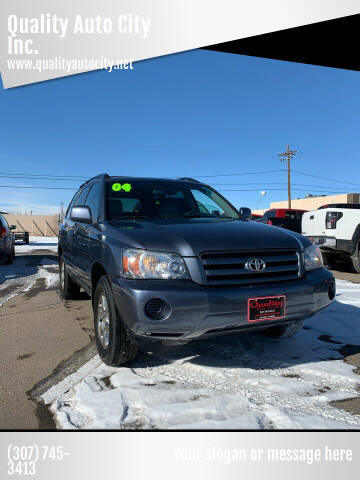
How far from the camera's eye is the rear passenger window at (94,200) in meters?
3.31

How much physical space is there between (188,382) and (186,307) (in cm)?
68

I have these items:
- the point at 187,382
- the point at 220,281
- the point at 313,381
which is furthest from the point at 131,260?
the point at 313,381

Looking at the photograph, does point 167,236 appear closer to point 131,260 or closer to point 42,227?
point 131,260

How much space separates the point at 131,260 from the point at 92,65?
16.8ft

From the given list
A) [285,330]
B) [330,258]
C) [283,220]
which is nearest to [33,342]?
[285,330]

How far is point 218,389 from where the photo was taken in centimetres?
225

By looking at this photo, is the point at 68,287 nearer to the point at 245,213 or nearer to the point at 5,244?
the point at 245,213

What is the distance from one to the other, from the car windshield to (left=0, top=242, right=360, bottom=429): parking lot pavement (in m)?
1.31

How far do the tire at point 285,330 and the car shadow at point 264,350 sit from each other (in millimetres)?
58

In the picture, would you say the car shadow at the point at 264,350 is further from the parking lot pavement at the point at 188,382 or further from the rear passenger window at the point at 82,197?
the rear passenger window at the point at 82,197

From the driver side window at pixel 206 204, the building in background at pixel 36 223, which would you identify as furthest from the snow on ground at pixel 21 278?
the building in background at pixel 36 223

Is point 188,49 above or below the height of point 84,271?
above

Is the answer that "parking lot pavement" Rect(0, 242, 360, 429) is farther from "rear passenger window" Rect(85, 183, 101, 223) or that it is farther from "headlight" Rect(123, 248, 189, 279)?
"rear passenger window" Rect(85, 183, 101, 223)

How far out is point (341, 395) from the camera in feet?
7.16
